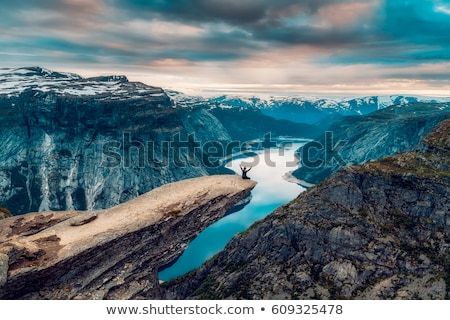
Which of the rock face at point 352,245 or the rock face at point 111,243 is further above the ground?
the rock face at point 111,243

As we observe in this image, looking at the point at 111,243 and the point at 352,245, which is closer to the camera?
A: the point at 111,243

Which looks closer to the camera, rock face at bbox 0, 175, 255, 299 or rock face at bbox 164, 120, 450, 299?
rock face at bbox 0, 175, 255, 299

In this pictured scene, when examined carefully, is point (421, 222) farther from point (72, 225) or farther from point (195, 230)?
point (72, 225)

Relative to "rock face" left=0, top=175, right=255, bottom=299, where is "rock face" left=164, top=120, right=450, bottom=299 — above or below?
below

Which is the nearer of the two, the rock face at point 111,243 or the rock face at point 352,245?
the rock face at point 111,243

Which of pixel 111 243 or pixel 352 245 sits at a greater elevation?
pixel 111 243
